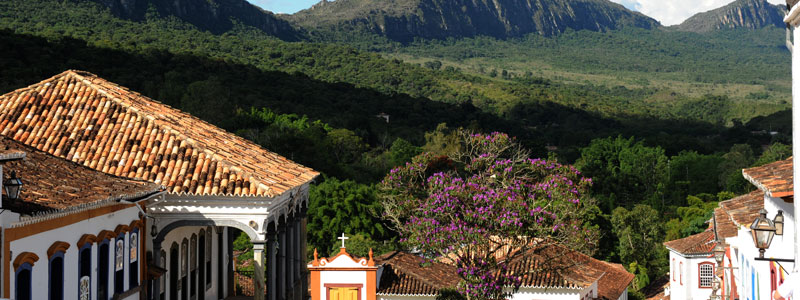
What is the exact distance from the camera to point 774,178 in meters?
10.9

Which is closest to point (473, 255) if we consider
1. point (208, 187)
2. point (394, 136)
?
point (208, 187)

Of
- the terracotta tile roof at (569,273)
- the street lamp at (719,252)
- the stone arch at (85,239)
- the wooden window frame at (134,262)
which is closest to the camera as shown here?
the stone arch at (85,239)

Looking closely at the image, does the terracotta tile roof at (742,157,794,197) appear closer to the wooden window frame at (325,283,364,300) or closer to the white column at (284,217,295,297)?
the white column at (284,217,295,297)

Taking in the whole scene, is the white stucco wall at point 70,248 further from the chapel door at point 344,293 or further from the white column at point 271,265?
the chapel door at point 344,293

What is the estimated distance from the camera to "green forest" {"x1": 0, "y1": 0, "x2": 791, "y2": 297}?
56125 mm

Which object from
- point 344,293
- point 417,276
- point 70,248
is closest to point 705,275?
point 417,276

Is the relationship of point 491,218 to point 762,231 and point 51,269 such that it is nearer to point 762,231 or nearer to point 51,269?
point 762,231

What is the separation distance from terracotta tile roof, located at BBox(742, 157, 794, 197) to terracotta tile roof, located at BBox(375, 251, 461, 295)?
1789 cm

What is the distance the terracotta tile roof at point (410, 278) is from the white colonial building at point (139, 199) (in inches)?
369

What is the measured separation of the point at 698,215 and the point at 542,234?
131 ft

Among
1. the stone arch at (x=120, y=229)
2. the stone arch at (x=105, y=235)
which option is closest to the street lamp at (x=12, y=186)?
the stone arch at (x=105, y=235)

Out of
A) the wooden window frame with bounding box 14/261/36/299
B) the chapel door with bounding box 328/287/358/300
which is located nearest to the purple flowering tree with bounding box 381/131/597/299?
the chapel door with bounding box 328/287/358/300

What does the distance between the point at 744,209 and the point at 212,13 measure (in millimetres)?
132762

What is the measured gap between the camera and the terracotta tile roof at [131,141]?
1648cm
